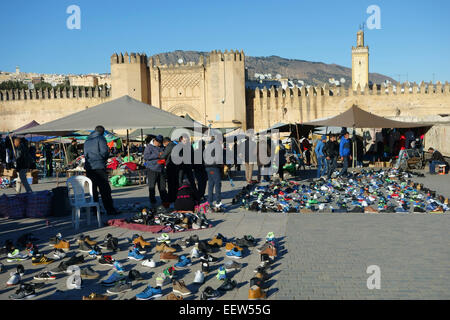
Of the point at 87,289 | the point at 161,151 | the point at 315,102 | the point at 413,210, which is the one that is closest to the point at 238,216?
the point at 161,151

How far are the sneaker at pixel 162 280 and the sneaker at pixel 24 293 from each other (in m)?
1.19

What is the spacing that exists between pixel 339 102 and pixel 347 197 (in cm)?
2446

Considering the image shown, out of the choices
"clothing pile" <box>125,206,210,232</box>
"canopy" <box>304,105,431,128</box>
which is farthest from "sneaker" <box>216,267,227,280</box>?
"canopy" <box>304,105,431,128</box>

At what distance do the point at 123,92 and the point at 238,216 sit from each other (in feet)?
89.6

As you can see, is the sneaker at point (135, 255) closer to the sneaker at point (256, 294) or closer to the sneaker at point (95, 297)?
the sneaker at point (95, 297)

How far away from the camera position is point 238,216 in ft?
28.0

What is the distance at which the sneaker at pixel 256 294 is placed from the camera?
423 cm

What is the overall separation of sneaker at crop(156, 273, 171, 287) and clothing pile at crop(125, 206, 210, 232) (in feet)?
7.88

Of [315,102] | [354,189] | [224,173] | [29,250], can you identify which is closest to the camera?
[29,250]

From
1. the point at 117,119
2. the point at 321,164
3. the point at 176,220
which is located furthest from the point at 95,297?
the point at 321,164

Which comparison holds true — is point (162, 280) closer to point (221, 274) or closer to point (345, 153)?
point (221, 274)

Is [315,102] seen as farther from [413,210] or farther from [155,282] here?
[155,282]

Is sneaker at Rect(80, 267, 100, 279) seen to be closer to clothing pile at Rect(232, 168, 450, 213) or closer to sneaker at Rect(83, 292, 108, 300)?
sneaker at Rect(83, 292, 108, 300)
